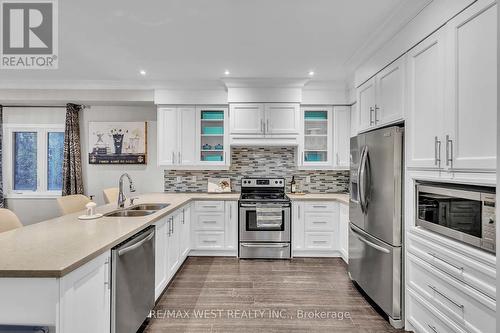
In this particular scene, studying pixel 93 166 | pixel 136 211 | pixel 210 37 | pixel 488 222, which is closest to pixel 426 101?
pixel 488 222

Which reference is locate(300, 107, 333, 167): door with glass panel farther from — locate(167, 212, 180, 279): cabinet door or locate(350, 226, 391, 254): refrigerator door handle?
locate(167, 212, 180, 279): cabinet door

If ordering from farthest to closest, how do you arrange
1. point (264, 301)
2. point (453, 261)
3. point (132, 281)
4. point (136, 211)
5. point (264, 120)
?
1. point (264, 120)
2. point (136, 211)
3. point (264, 301)
4. point (132, 281)
5. point (453, 261)

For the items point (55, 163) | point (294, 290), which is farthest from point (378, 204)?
point (55, 163)

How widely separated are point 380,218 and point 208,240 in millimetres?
2446

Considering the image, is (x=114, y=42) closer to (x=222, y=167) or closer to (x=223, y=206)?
(x=222, y=167)

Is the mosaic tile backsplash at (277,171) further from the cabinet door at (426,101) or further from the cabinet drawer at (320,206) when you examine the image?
the cabinet door at (426,101)

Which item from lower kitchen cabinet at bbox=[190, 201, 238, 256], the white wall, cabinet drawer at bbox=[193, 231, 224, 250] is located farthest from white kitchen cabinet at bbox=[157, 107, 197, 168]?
cabinet drawer at bbox=[193, 231, 224, 250]

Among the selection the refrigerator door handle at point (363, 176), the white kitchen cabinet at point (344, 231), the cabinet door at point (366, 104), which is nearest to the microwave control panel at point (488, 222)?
the refrigerator door handle at point (363, 176)

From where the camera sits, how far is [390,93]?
241 cm

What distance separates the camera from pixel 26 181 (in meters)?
4.70

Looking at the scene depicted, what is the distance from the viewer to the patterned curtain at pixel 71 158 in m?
4.41

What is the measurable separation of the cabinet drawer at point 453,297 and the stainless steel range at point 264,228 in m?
1.90

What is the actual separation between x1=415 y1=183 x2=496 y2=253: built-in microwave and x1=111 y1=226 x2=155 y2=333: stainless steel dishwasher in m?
2.11

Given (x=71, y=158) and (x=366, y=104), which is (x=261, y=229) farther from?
(x=71, y=158)
